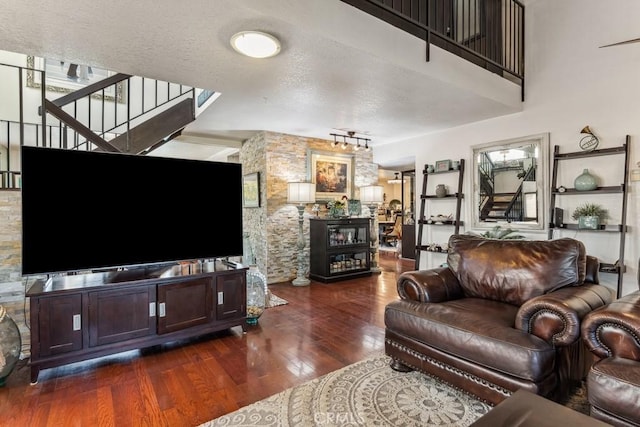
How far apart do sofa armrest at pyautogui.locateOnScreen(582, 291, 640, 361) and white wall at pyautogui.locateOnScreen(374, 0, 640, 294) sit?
2343 millimetres

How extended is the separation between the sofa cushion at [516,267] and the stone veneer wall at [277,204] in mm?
3194

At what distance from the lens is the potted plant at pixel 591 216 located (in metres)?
3.48

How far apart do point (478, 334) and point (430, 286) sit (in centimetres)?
66

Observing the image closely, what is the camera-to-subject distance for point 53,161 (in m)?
2.56

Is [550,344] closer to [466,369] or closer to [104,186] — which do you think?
Result: [466,369]

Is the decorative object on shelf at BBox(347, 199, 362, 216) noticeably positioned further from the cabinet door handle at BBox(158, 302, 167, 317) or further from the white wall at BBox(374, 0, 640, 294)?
the cabinet door handle at BBox(158, 302, 167, 317)

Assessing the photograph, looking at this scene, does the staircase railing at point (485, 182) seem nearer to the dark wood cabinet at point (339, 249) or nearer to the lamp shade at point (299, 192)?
the dark wood cabinet at point (339, 249)

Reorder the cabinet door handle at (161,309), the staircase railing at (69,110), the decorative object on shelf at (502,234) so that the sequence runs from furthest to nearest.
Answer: the staircase railing at (69,110) → the decorative object on shelf at (502,234) → the cabinet door handle at (161,309)

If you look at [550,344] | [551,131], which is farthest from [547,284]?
[551,131]

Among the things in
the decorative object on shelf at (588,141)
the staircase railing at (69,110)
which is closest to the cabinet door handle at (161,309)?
the staircase railing at (69,110)

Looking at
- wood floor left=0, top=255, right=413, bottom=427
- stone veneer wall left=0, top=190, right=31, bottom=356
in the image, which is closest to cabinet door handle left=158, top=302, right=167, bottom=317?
wood floor left=0, top=255, right=413, bottom=427

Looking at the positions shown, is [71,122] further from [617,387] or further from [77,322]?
[617,387]

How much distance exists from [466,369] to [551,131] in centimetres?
339

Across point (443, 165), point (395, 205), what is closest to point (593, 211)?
→ point (443, 165)
